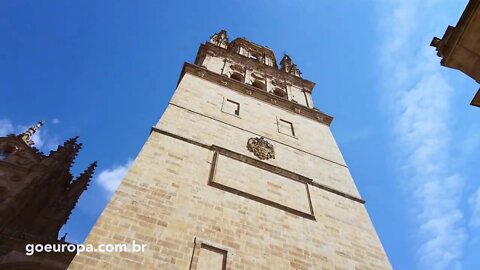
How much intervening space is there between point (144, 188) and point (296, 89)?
1415 centimetres

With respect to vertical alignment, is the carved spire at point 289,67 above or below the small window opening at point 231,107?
above

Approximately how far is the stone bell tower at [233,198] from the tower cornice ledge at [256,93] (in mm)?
723

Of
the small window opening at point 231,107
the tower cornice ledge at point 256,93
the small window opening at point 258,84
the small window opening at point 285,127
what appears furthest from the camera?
the small window opening at point 258,84

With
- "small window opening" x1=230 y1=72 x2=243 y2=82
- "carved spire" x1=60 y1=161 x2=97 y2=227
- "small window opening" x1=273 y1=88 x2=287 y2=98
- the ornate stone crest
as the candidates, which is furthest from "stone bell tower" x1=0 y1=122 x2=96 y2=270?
"small window opening" x1=273 y1=88 x2=287 y2=98

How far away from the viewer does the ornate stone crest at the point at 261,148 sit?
39.7 ft

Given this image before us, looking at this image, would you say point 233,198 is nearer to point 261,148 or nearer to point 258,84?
point 261,148

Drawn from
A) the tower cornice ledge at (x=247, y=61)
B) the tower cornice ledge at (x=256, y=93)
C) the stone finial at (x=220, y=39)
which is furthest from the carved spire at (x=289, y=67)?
the tower cornice ledge at (x=256, y=93)

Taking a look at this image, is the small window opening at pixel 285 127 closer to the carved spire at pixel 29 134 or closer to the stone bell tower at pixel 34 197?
the stone bell tower at pixel 34 197

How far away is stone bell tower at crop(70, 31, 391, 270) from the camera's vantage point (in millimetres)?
7402

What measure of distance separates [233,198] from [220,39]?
16.7m

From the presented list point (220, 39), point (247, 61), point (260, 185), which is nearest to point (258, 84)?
point (247, 61)

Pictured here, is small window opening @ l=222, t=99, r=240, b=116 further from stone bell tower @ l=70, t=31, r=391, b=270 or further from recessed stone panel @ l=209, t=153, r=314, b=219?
recessed stone panel @ l=209, t=153, r=314, b=219

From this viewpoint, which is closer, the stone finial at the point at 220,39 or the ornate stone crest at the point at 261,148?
the ornate stone crest at the point at 261,148

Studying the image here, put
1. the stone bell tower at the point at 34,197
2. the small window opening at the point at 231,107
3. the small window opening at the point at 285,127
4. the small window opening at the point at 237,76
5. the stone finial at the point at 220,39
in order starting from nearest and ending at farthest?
the stone bell tower at the point at 34,197
the small window opening at the point at 231,107
the small window opening at the point at 285,127
the small window opening at the point at 237,76
the stone finial at the point at 220,39
